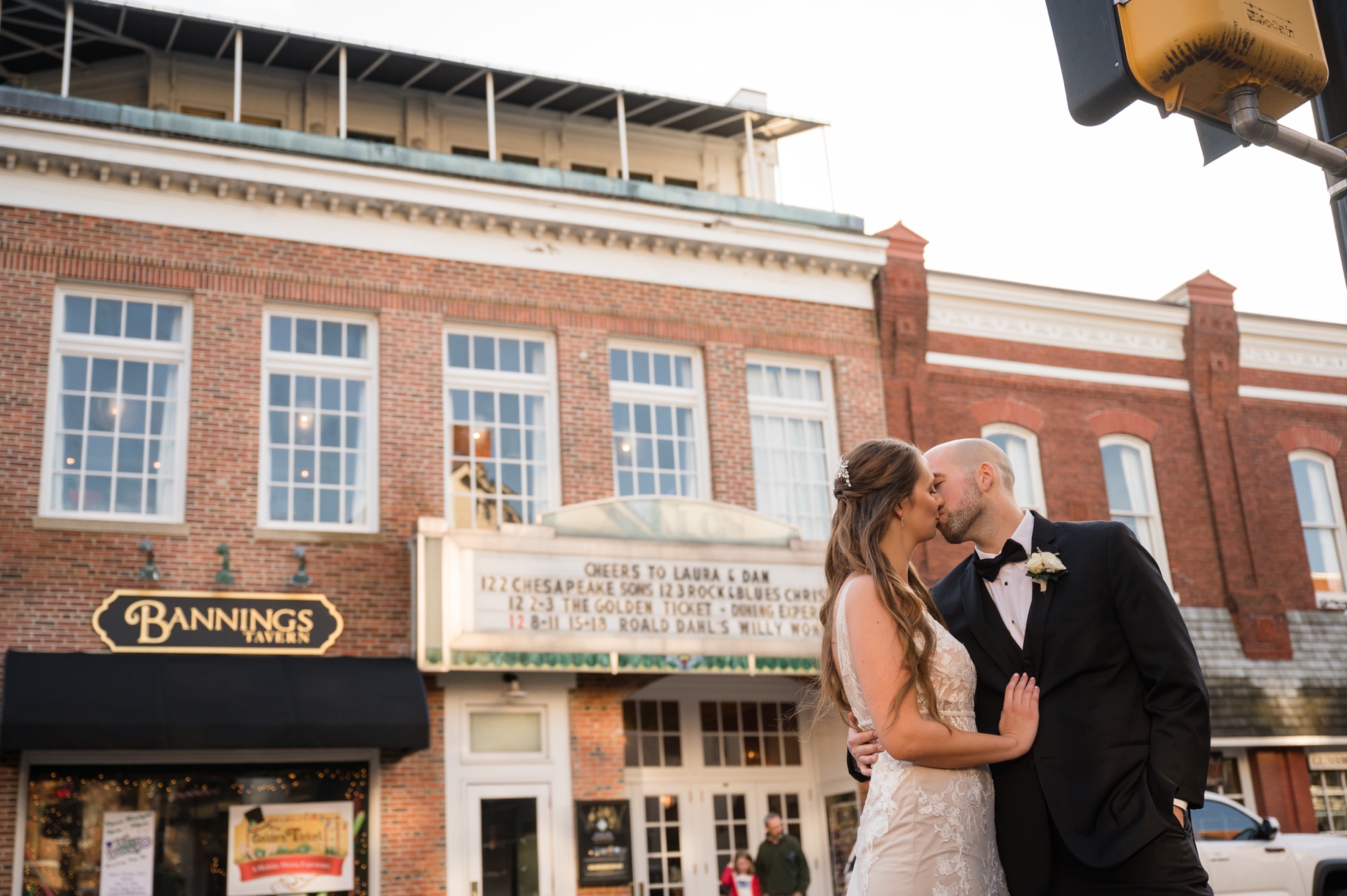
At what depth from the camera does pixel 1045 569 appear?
417 cm

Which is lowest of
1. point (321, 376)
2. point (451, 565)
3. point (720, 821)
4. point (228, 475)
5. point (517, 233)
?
point (720, 821)

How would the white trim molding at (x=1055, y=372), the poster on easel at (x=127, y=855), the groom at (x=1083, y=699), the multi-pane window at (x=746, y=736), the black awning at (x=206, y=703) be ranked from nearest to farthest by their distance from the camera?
1. the groom at (x=1083, y=699)
2. the black awning at (x=206, y=703)
3. the poster on easel at (x=127, y=855)
4. the multi-pane window at (x=746, y=736)
5. the white trim molding at (x=1055, y=372)

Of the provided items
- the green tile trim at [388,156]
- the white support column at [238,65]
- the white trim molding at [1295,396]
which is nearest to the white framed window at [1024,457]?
the green tile trim at [388,156]

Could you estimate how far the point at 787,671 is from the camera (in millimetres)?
15594

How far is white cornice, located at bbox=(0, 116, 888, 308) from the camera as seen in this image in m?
14.5

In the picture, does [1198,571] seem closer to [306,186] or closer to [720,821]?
[720,821]

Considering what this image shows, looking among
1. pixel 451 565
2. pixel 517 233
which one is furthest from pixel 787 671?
pixel 517 233

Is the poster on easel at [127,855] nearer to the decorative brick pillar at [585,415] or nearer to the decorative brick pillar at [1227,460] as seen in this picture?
the decorative brick pillar at [585,415]

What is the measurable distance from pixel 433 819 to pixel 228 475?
4.41m

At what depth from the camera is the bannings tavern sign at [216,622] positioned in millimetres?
13461

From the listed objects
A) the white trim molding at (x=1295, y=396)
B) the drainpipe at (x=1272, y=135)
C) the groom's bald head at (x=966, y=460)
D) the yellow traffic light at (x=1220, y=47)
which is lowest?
Result: the groom's bald head at (x=966, y=460)

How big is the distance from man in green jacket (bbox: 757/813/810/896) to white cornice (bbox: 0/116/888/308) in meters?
7.11

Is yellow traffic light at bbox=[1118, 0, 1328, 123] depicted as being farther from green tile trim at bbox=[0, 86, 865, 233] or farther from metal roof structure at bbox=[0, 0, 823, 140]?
metal roof structure at bbox=[0, 0, 823, 140]

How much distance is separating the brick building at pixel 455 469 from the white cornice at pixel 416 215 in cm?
4
